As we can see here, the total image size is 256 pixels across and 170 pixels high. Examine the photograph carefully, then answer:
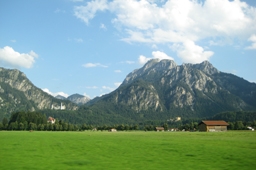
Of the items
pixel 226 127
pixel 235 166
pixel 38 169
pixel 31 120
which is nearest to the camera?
pixel 38 169

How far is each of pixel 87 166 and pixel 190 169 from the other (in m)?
6.19

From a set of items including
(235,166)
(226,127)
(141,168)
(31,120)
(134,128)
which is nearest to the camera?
(141,168)

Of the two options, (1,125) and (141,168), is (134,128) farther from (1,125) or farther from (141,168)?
(141,168)

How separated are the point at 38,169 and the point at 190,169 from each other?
8751mm

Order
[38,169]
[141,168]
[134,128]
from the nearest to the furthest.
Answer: [38,169] < [141,168] < [134,128]

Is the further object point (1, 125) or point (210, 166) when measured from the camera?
point (1, 125)

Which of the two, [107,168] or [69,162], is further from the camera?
[69,162]

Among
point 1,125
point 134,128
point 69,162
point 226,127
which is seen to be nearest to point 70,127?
point 1,125

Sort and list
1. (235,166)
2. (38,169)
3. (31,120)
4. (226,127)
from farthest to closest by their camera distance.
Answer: (31,120), (226,127), (235,166), (38,169)

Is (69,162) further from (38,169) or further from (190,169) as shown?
(190,169)

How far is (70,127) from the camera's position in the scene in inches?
5856

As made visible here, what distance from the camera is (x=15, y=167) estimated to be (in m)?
14.8

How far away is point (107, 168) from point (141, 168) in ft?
6.66

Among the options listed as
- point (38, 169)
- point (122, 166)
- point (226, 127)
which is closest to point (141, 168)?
point (122, 166)
